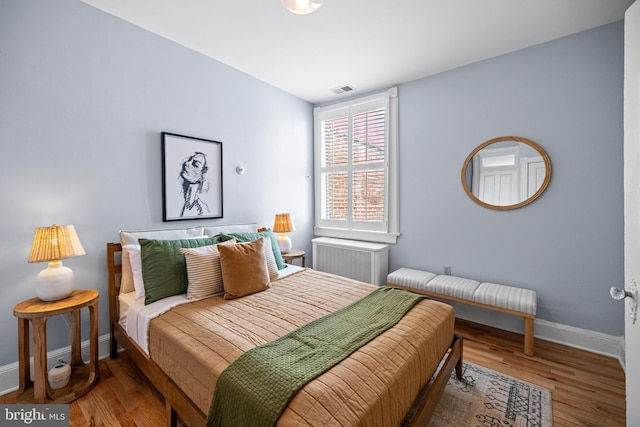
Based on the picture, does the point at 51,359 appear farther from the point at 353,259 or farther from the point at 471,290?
the point at 471,290

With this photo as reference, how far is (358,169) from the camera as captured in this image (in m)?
3.85

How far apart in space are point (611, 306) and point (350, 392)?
2.71 metres

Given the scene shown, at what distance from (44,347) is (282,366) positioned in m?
1.64

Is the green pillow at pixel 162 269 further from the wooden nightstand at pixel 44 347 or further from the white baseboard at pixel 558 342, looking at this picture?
the white baseboard at pixel 558 342

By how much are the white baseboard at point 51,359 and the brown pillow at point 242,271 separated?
1.21 meters

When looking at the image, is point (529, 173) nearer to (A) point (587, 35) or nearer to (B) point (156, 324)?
(A) point (587, 35)

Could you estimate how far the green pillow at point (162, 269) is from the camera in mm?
2025

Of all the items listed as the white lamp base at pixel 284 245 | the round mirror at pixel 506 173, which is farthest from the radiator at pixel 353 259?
the round mirror at pixel 506 173

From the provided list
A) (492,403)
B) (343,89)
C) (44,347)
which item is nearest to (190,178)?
(44,347)

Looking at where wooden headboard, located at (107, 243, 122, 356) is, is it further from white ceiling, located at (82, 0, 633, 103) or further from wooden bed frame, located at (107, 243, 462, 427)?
white ceiling, located at (82, 0, 633, 103)

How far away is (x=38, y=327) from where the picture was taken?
1705 mm

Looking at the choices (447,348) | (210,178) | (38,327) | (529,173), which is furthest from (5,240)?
(529,173)

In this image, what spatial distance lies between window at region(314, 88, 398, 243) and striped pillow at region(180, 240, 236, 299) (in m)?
2.19

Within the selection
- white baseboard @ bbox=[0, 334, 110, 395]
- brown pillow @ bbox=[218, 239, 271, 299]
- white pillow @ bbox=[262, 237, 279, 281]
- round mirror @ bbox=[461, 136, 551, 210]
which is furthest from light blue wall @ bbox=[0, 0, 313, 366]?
round mirror @ bbox=[461, 136, 551, 210]
